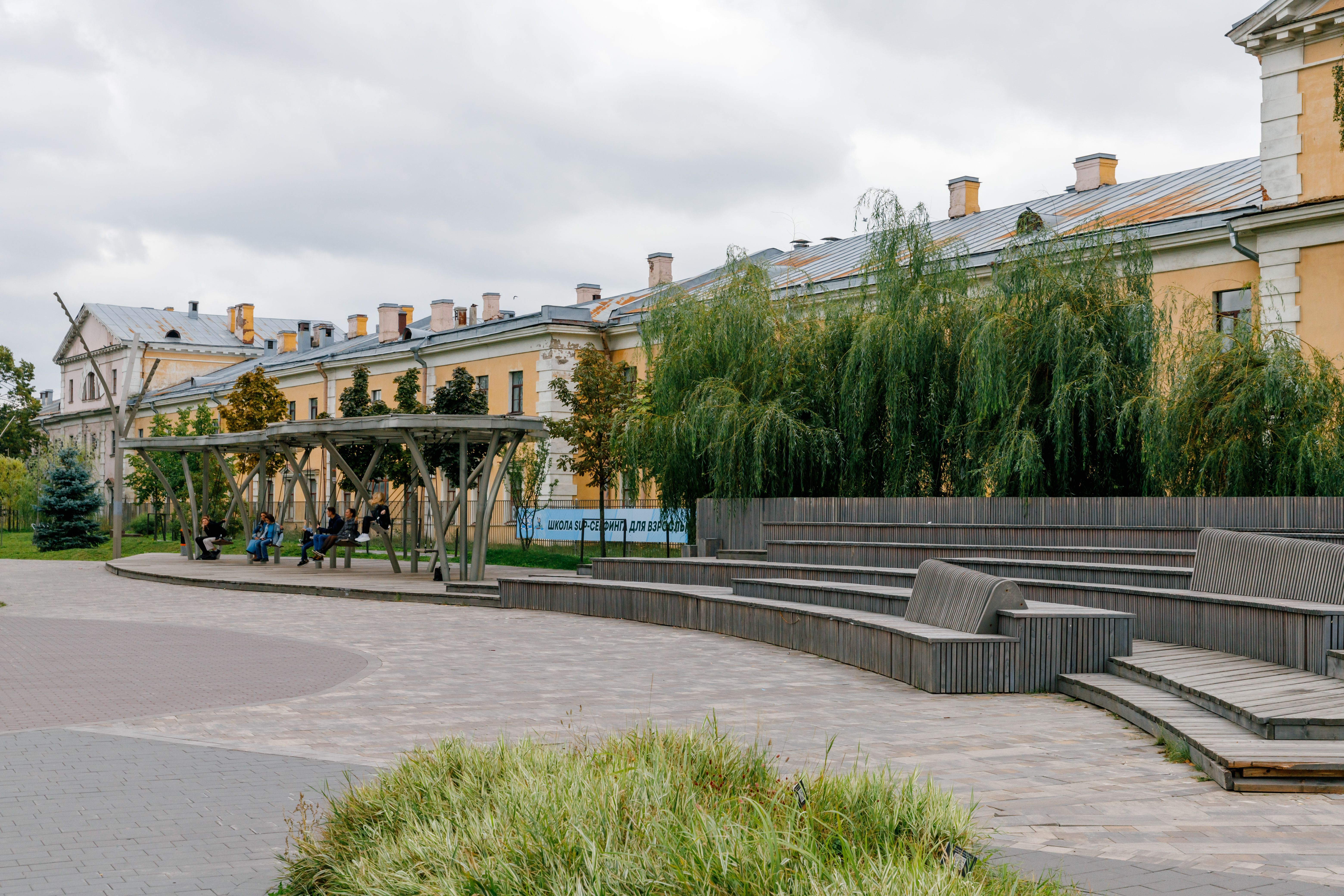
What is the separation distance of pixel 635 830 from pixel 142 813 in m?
3.10

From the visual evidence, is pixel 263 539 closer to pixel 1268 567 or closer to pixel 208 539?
pixel 208 539

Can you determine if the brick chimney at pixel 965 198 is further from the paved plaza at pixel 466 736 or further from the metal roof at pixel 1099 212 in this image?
the paved plaza at pixel 466 736

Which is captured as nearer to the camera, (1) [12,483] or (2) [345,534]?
(2) [345,534]

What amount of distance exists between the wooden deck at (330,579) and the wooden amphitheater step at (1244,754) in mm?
13332

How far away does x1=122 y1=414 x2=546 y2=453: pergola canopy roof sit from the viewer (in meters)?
20.9

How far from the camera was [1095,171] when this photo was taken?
3616 cm

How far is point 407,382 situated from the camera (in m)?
35.7

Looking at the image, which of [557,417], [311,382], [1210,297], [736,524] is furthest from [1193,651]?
[311,382]

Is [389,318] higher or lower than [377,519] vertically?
higher

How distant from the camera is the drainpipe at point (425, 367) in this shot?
48.5m

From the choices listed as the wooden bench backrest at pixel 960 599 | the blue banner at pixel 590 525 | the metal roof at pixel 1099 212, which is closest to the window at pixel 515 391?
the blue banner at pixel 590 525

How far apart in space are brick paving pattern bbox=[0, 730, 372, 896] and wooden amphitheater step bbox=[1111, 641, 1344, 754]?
499 centimetres

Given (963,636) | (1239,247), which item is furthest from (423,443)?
(1239,247)

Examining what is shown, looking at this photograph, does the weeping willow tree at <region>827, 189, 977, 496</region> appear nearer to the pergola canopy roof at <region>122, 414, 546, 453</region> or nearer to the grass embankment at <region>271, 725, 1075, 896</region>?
the pergola canopy roof at <region>122, 414, 546, 453</region>
